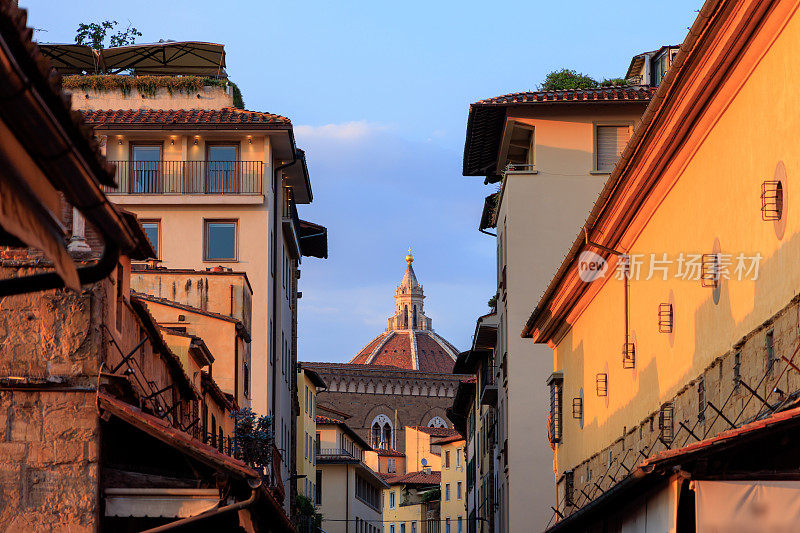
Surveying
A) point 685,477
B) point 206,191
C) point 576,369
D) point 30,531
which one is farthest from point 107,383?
point 206,191

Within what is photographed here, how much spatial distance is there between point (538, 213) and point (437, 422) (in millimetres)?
100069

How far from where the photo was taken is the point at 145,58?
152 feet

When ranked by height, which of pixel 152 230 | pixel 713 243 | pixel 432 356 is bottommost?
pixel 713 243

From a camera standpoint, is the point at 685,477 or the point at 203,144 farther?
the point at 203,144

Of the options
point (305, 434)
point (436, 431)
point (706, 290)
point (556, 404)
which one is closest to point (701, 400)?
point (706, 290)

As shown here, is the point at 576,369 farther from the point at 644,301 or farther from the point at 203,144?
the point at 203,144

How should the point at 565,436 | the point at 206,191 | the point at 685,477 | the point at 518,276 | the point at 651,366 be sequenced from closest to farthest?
the point at 685,477
the point at 651,366
the point at 565,436
the point at 518,276
the point at 206,191

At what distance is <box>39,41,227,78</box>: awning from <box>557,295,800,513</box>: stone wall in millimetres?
29410

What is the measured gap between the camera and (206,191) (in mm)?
40250

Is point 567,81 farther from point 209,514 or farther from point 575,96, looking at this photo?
point 209,514

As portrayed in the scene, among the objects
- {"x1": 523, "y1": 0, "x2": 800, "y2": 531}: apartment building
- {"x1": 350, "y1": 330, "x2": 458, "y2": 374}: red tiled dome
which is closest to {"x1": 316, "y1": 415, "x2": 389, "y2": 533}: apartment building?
{"x1": 523, "y1": 0, "x2": 800, "y2": 531}: apartment building

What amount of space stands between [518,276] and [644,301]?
51.9ft

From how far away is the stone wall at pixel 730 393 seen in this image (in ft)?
35.3

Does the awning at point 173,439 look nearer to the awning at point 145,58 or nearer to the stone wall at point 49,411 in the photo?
the stone wall at point 49,411
